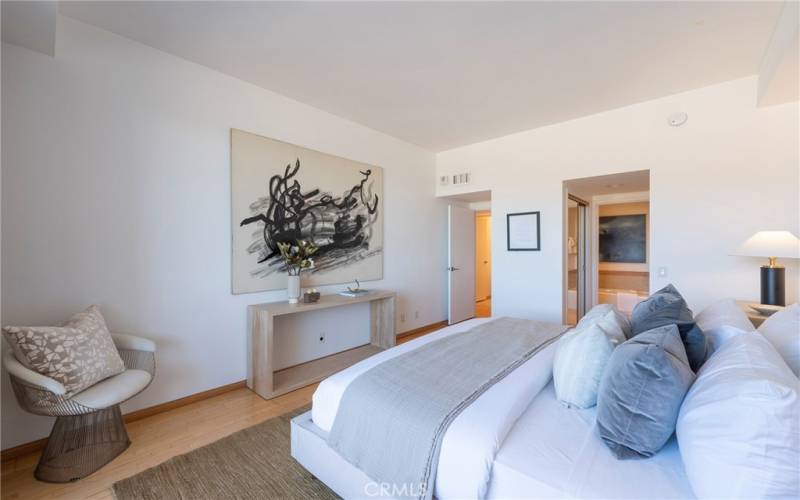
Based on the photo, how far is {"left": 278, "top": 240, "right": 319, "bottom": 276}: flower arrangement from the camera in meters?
3.08

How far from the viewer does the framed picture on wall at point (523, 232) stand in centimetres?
404

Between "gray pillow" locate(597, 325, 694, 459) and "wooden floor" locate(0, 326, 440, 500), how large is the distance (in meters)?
2.23

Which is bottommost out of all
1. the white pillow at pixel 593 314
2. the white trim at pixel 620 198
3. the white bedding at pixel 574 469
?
the white bedding at pixel 574 469

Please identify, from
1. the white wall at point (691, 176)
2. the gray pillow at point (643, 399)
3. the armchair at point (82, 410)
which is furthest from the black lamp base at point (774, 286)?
the armchair at point (82, 410)

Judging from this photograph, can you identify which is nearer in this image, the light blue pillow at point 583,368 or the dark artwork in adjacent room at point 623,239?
the light blue pillow at point 583,368

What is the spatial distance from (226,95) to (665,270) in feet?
14.5

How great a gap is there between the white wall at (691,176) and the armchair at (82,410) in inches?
154

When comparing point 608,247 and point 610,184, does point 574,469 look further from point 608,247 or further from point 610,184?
point 608,247

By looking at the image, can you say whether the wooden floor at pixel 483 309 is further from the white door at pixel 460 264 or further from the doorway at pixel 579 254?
the doorway at pixel 579 254

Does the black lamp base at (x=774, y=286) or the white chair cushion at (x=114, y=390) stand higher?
the black lamp base at (x=774, y=286)

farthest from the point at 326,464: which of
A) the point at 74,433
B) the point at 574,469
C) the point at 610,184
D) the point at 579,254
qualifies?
the point at 579,254

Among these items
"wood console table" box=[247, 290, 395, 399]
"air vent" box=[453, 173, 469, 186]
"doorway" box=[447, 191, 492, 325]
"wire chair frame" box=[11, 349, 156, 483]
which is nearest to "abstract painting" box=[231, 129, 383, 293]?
→ "wood console table" box=[247, 290, 395, 399]

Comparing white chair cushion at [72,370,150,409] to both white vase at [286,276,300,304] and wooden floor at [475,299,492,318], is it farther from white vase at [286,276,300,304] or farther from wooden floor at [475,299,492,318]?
wooden floor at [475,299,492,318]

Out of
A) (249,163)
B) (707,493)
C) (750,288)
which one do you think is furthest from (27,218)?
(750,288)
